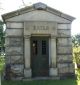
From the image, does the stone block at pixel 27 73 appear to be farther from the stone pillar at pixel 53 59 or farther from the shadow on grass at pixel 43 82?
the stone pillar at pixel 53 59

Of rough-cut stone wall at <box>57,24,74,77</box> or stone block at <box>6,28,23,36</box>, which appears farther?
rough-cut stone wall at <box>57,24,74,77</box>

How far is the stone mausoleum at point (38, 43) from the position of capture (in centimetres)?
1331

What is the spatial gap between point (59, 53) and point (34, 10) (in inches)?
107

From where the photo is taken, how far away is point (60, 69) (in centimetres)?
1357

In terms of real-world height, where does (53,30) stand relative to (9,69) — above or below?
above

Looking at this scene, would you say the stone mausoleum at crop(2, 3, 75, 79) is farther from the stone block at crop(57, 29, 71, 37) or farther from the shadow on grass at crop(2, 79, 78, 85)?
the shadow on grass at crop(2, 79, 78, 85)

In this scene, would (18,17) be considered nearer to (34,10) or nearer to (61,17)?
(34,10)

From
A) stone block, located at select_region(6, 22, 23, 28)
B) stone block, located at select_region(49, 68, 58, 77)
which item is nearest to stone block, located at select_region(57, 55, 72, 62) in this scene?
stone block, located at select_region(49, 68, 58, 77)

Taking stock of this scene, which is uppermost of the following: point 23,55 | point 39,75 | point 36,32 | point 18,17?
point 18,17

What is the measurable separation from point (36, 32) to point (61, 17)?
1.65m

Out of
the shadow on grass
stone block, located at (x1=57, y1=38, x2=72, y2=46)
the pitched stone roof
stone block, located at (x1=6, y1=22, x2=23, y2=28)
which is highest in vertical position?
the pitched stone roof

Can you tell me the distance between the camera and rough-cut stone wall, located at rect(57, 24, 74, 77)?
44.5 feet

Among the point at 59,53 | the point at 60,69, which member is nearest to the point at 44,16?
the point at 59,53

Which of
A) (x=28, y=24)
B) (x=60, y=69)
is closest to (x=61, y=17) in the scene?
(x=28, y=24)
